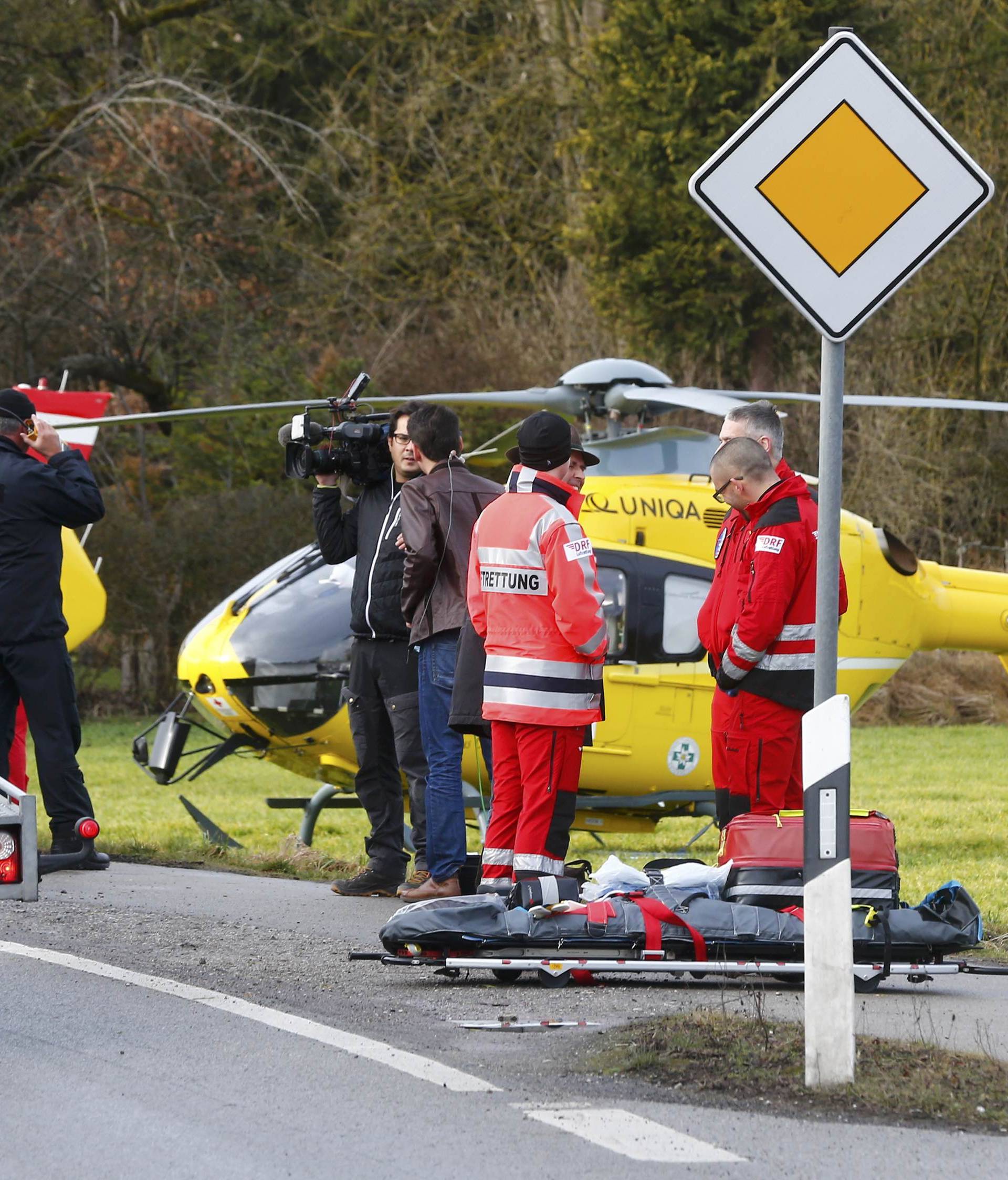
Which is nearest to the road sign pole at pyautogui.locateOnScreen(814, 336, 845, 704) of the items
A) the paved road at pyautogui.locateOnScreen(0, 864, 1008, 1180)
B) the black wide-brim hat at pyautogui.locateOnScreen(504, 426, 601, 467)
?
the paved road at pyautogui.locateOnScreen(0, 864, 1008, 1180)

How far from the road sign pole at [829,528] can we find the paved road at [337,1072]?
1126 millimetres

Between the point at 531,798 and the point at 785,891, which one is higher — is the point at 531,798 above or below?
above

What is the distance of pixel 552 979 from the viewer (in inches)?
237

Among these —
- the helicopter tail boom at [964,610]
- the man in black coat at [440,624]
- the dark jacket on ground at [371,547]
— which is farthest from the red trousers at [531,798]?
the helicopter tail boom at [964,610]

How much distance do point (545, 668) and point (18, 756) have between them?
339 centimetres

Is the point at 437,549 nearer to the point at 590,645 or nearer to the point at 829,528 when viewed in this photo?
the point at 590,645

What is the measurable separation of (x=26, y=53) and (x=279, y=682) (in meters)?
19.9

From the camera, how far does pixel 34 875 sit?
5039 mm

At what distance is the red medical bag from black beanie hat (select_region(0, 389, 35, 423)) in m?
4.04

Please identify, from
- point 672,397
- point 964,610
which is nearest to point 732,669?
point 672,397

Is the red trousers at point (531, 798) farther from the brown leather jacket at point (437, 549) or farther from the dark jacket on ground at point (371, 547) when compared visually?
the dark jacket on ground at point (371, 547)

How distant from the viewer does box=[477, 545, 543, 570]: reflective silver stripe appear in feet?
22.4

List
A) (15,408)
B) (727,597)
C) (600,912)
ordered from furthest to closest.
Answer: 1. (15,408)
2. (727,597)
3. (600,912)

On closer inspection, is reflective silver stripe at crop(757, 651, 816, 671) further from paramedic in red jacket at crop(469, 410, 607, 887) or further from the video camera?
the video camera
